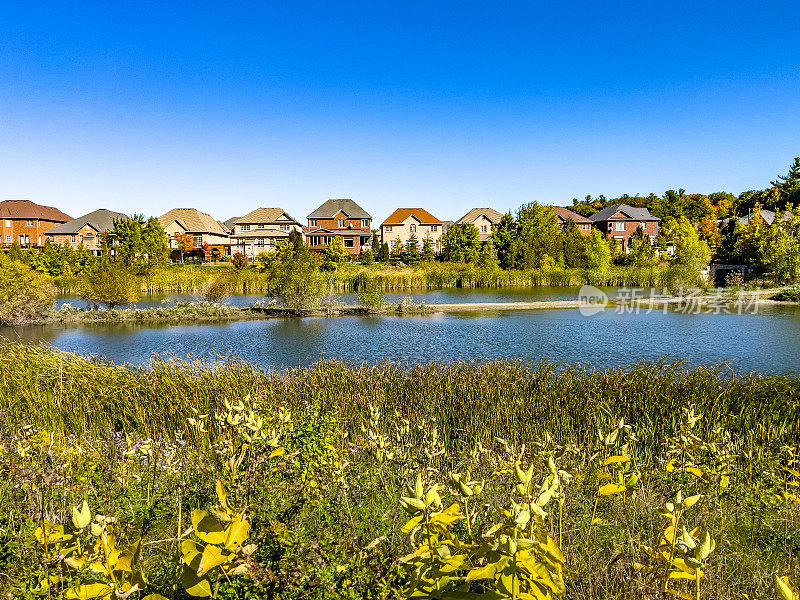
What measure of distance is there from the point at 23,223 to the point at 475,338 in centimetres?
7162

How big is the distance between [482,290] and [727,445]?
101 feet

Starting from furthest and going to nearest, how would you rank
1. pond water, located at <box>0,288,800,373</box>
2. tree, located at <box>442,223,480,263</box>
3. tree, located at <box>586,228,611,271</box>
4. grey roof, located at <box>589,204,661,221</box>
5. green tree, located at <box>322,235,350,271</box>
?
grey roof, located at <box>589,204,661,221</box> → tree, located at <box>442,223,480,263</box> → tree, located at <box>586,228,611,271</box> → green tree, located at <box>322,235,350,271</box> → pond water, located at <box>0,288,800,373</box>

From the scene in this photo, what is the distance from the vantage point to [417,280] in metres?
34.3

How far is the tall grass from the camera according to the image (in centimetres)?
562

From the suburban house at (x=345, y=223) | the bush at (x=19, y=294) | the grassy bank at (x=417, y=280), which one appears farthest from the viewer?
the suburban house at (x=345, y=223)

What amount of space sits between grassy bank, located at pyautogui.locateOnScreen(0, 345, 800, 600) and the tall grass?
0.11 ft

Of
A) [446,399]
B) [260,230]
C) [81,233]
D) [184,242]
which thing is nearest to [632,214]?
[260,230]

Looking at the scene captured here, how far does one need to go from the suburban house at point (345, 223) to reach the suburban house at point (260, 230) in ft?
9.35

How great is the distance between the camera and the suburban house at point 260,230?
211ft

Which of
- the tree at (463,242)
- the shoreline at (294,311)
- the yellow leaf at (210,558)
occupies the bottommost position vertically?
the shoreline at (294,311)

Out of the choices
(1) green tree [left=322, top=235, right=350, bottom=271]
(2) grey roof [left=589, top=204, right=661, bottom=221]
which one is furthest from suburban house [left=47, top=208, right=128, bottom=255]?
(2) grey roof [left=589, top=204, right=661, bottom=221]

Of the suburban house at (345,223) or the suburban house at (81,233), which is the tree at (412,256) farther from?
the suburban house at (81,233)

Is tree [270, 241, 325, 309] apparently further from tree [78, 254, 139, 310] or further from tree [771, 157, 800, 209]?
tree [771, 157, 800, 209]

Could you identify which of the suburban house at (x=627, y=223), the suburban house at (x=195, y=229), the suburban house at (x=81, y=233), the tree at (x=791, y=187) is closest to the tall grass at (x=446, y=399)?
the tree at (x=791, y=187)
